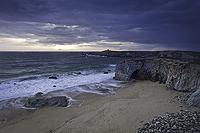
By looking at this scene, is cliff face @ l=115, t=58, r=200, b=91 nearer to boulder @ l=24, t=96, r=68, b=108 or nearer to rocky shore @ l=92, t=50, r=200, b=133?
rocky shore @ l=92, t=50, r=200, b=133

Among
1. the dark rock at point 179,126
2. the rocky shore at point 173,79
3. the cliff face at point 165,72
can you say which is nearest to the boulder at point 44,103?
the rocky shore at point 173,79

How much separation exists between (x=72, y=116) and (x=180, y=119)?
8435 mm

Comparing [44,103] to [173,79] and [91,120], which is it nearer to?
[91,120]

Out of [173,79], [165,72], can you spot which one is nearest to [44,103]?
[173,79]

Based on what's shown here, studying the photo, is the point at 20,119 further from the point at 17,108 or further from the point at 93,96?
the point at 93,96

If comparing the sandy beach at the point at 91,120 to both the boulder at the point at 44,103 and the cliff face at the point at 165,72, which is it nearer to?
the boulder at the point at 44,103

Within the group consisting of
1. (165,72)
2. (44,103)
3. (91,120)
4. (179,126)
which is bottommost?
(44,103)

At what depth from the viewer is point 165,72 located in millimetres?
17719

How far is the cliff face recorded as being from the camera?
1217 cm

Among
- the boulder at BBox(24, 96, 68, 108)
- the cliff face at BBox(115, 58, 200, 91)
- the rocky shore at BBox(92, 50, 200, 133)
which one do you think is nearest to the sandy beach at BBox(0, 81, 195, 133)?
the rocky shore at BBox(92, 50, 200, 133)

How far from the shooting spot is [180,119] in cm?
575

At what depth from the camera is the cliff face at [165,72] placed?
12172 millimetres

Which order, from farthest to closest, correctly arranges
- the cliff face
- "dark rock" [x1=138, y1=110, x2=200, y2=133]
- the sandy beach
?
the cliff face, the sandy beach, "dark rock" [x1=138, y1=110, x2=200, y2=133]

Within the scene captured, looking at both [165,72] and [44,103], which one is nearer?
[44,103]
